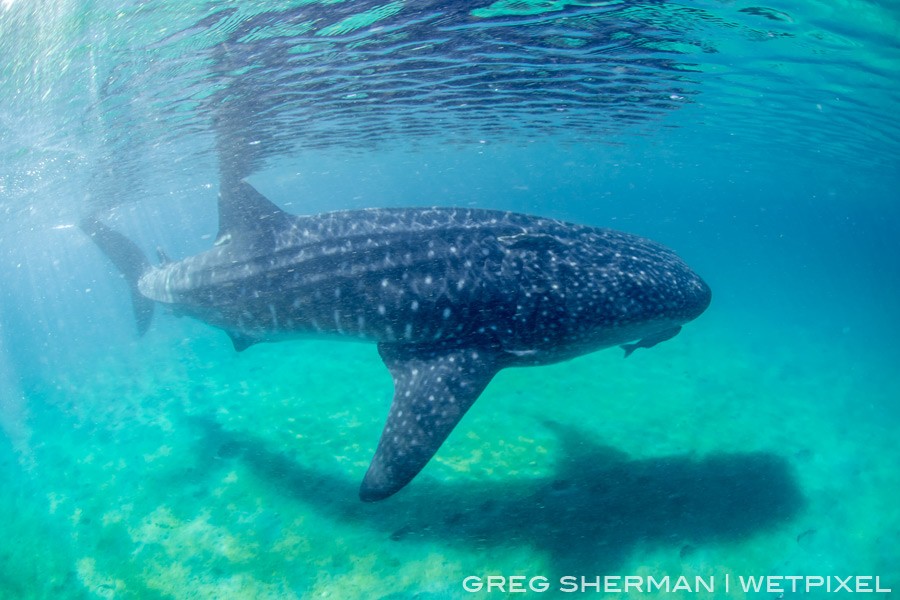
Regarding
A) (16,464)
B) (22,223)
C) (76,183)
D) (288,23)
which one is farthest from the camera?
(22,223)

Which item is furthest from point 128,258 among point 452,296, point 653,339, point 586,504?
point 653,339

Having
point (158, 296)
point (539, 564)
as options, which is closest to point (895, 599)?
point (539, 564)

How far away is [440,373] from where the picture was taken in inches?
239

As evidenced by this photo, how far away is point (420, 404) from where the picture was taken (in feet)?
19.0

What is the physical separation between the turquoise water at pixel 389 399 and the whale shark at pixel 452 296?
2.62m

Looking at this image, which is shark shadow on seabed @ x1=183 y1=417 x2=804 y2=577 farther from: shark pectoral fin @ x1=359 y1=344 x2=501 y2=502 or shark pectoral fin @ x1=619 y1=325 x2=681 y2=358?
shark pectoral fin @ x1=619 y1=325 x2=681 y2=358

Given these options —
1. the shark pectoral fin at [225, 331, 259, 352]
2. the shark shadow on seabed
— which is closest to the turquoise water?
the shark shadow on seabed

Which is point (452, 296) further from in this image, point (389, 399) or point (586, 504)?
point (389, 399)

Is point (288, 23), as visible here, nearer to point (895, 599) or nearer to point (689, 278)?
point (689, 278)

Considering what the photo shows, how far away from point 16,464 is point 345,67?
13849mm

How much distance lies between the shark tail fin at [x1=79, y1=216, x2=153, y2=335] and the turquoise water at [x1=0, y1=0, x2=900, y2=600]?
2.95 m

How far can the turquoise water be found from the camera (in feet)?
23.1

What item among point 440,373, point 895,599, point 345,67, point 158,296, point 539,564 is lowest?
point 895,599

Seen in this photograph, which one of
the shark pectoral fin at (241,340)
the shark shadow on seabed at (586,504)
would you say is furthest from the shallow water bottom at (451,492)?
the shark pectoral fin at (241,340)
